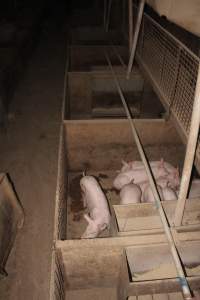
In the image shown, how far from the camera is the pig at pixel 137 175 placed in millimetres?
4008

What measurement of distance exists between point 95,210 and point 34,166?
200 cm

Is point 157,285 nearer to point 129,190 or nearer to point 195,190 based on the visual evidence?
point 129,190

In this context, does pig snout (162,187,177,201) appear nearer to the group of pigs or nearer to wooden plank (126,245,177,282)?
the group of pigs

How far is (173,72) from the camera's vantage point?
4418mm

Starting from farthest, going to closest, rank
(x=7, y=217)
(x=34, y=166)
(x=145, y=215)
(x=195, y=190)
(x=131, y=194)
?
(x=34, y=166) → (x=195, y=190) → (x=131, y=194) → (x=7, y=217) → (x=145, y=215)

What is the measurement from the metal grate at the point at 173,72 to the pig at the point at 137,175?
83 centimetres

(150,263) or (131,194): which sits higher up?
(131,194)

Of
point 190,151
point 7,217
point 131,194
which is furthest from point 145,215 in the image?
point 7,217

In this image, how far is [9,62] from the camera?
6785mm

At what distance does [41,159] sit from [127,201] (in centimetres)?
230

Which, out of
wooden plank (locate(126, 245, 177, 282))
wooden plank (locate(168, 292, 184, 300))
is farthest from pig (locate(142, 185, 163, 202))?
wooden plank (locate(168, 292, 184, 300))

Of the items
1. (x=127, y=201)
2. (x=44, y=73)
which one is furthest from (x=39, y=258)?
(x=44, y=73)

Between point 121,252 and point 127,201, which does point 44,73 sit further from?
point 121,252

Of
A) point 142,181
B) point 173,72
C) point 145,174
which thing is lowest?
point 142,181
